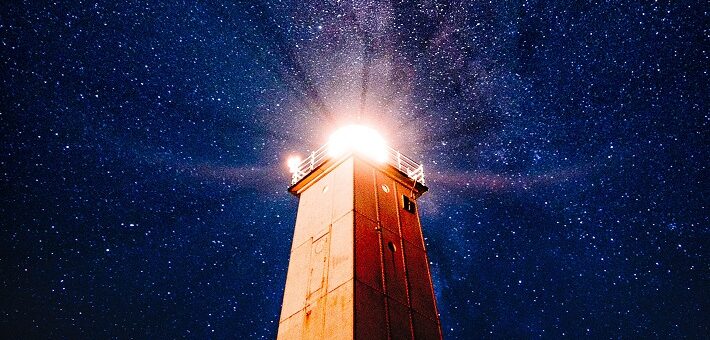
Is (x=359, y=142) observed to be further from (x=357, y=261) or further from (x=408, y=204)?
(x=357, y=261)

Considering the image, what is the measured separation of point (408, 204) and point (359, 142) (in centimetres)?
242

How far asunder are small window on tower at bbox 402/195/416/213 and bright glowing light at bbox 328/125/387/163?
1.32 metres

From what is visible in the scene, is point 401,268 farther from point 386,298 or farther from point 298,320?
point 298,320

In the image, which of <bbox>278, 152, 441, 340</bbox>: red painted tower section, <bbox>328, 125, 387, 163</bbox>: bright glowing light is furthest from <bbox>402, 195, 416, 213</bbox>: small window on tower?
<bbox>328, 125, 387, 163</bbox>: bright glowing light

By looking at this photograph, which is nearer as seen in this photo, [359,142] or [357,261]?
[357,261]

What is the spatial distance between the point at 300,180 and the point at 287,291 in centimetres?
391

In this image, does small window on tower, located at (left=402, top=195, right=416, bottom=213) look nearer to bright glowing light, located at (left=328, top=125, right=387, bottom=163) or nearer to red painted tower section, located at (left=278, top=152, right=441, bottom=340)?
red painted tower section, located at (left=278, top=152, right=441, bottom=340)

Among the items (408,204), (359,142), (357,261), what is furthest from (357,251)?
(359,142)

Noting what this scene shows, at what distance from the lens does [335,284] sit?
840 centimetres

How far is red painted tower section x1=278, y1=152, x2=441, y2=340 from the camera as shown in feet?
26.1

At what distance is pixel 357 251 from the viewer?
8.82 meters

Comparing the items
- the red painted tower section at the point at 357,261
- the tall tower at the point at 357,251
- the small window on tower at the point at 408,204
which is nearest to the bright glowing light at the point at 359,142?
the tall tower at the point at 357,251

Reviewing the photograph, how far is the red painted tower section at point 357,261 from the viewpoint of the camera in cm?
795

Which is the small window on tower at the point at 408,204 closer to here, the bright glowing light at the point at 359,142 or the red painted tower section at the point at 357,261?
the red painted tower section at the point at 357,261
